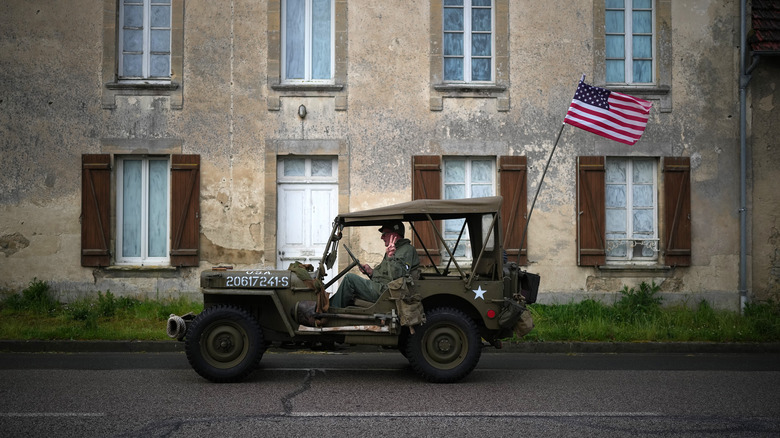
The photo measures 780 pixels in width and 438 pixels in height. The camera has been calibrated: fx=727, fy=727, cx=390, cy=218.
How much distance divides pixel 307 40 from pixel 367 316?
749 centimetres

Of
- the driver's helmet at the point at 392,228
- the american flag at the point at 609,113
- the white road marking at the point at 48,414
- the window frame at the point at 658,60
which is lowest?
the white road marking at the point at 48,414

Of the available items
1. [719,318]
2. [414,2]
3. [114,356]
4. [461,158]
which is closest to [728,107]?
[719,318]

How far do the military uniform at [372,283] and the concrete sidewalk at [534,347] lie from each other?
2.14 metres

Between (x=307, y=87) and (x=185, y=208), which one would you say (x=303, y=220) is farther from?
(x=307, y=87)

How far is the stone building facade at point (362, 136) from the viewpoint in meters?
12.8

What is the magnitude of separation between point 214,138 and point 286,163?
1.34 metres

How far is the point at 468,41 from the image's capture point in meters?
13.5

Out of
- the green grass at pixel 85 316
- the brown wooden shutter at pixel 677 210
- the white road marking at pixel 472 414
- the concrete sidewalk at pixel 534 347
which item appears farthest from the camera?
the brown wooden shutter at pixel 677 210

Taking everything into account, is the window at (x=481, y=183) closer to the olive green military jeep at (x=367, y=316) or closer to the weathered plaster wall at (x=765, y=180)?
the weathered plaster wall at (x=765, y=180)

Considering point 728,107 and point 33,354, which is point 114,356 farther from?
point 728,107

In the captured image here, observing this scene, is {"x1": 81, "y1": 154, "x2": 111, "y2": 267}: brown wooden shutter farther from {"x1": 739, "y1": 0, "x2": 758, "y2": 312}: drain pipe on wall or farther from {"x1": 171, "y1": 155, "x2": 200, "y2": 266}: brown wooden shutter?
{"x1": 739, "y1": 0, "x2": 758, "y2": 312}: drain pipe on wall

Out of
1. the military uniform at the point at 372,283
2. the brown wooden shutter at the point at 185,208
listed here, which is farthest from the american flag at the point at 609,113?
the brown wooden shutter at the point at 185,208

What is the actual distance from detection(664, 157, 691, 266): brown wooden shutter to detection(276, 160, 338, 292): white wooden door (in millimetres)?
6034

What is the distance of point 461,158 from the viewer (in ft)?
44.0
